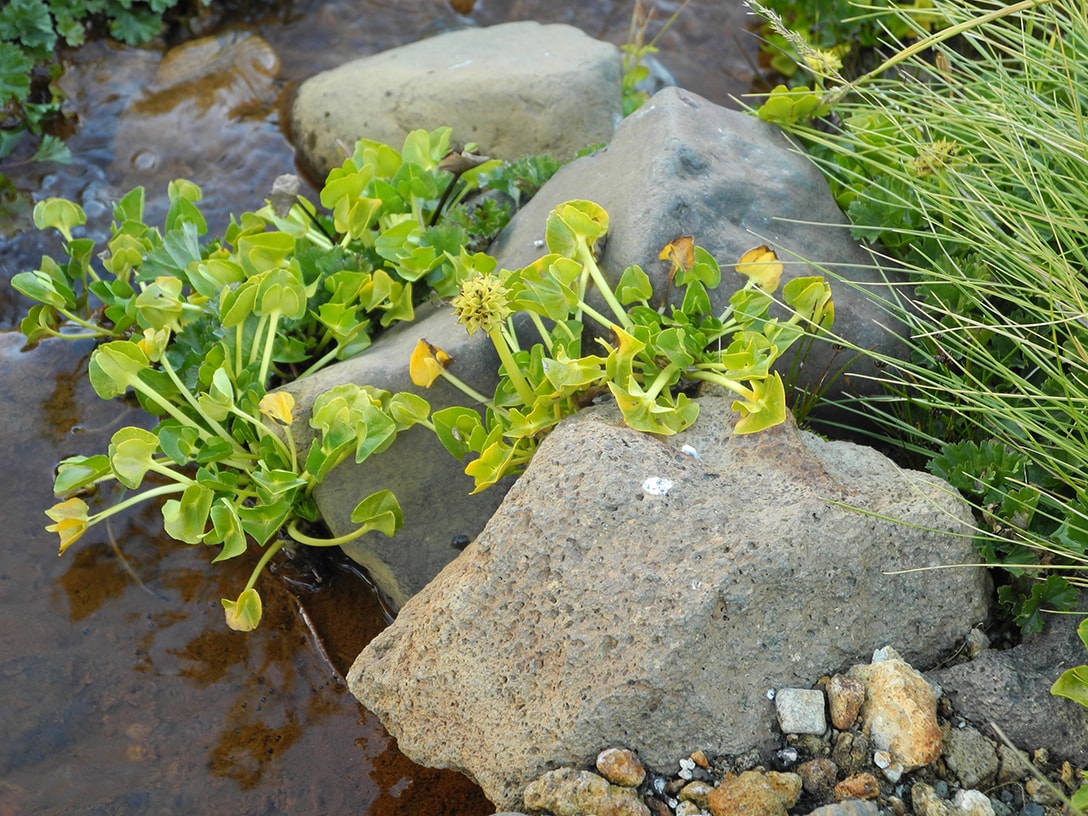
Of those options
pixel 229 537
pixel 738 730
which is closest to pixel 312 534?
pixel 229 537

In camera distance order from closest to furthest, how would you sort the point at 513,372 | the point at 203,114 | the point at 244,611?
the point at 513,372, the point at 244,611, the point at 203,114

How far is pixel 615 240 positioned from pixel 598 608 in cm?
114

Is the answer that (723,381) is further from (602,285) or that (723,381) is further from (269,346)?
(269,346)

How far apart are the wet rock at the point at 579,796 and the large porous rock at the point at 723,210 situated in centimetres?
126

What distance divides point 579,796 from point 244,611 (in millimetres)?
1051

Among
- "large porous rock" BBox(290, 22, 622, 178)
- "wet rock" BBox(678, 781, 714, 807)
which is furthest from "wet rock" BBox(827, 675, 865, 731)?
"large porous rock" BBox(290, 22, 622, 178)

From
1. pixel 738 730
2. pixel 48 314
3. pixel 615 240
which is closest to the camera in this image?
pixel 738 730

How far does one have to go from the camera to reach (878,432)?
292cm

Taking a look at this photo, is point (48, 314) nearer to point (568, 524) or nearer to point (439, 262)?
point (439, 262)

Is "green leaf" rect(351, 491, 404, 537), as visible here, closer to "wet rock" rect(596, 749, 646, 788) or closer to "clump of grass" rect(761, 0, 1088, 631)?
"wet rock" rect(596, 749, 646, 788)

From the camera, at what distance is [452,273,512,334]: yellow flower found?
228 cm

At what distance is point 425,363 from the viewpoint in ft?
8.48

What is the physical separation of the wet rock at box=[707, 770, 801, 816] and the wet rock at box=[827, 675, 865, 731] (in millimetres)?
160

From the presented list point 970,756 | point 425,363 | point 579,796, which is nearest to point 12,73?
point 425,363
